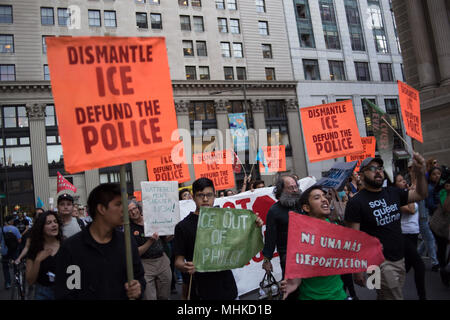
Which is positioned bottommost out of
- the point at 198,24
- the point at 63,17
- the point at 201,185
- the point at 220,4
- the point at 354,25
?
the point at 201,185

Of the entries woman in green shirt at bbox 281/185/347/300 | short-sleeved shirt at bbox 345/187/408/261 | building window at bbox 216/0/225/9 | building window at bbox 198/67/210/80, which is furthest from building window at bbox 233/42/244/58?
woman in green shirt at bbox 281/185/347/300

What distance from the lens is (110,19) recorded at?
116 ft

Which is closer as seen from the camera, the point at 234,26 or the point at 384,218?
the point at 384,218

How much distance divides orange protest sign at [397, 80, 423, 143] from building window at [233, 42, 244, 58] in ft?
108

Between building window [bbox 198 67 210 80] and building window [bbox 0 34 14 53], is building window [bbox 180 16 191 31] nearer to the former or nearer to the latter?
building window [bbox 198 67 210 80]

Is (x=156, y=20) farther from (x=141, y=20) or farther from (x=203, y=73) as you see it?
(x=203, y=73)

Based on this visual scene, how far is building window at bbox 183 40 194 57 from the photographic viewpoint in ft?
123

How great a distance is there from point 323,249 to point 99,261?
2.01 metres

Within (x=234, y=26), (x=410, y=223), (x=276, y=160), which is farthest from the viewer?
(x=234, y=26)

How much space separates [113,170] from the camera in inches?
1352

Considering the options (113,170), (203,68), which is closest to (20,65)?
(113,170)

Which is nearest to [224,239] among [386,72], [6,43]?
[6,43]

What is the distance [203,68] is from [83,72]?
35409 millimetres
